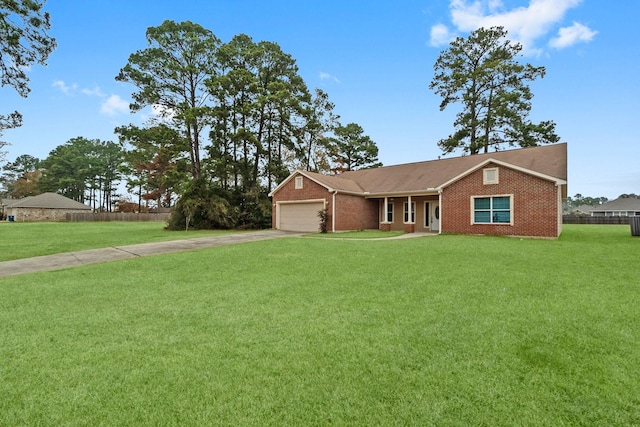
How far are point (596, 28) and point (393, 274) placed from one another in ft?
50.2

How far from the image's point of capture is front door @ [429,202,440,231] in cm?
1906

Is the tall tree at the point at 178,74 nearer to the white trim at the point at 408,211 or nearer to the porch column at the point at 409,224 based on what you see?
the white trim at the point at 408,211

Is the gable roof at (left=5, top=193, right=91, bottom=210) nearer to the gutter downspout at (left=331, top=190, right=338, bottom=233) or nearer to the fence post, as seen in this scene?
the gutter downspout at (left=331, top=190, right=338, bottom=233)

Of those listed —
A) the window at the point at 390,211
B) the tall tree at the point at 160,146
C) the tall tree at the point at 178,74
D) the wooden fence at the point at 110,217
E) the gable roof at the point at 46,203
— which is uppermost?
the tall tree at the point at 178,74

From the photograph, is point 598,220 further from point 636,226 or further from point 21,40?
point 21,40

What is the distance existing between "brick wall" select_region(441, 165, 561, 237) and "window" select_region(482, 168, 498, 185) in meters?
0.15

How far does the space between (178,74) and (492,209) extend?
25662 millimetres

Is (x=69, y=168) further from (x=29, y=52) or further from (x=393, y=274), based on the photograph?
(x=393, y=274)

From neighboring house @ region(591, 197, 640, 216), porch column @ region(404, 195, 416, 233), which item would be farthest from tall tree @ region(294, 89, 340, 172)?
neighboring house @ region(591, 197, 640, 216)

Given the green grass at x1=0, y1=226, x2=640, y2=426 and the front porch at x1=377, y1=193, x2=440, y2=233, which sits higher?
the front porch at x1=377, y1=193, x2=440, y2=233

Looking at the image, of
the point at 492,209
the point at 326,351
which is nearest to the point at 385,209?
the point at 492,209

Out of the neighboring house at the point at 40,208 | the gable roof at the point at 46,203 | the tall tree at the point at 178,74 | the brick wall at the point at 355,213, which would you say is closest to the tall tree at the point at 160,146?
the tall tree at the point at 178,74

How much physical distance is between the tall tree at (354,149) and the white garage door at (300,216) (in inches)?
633

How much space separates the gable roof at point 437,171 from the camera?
52.7 ft
